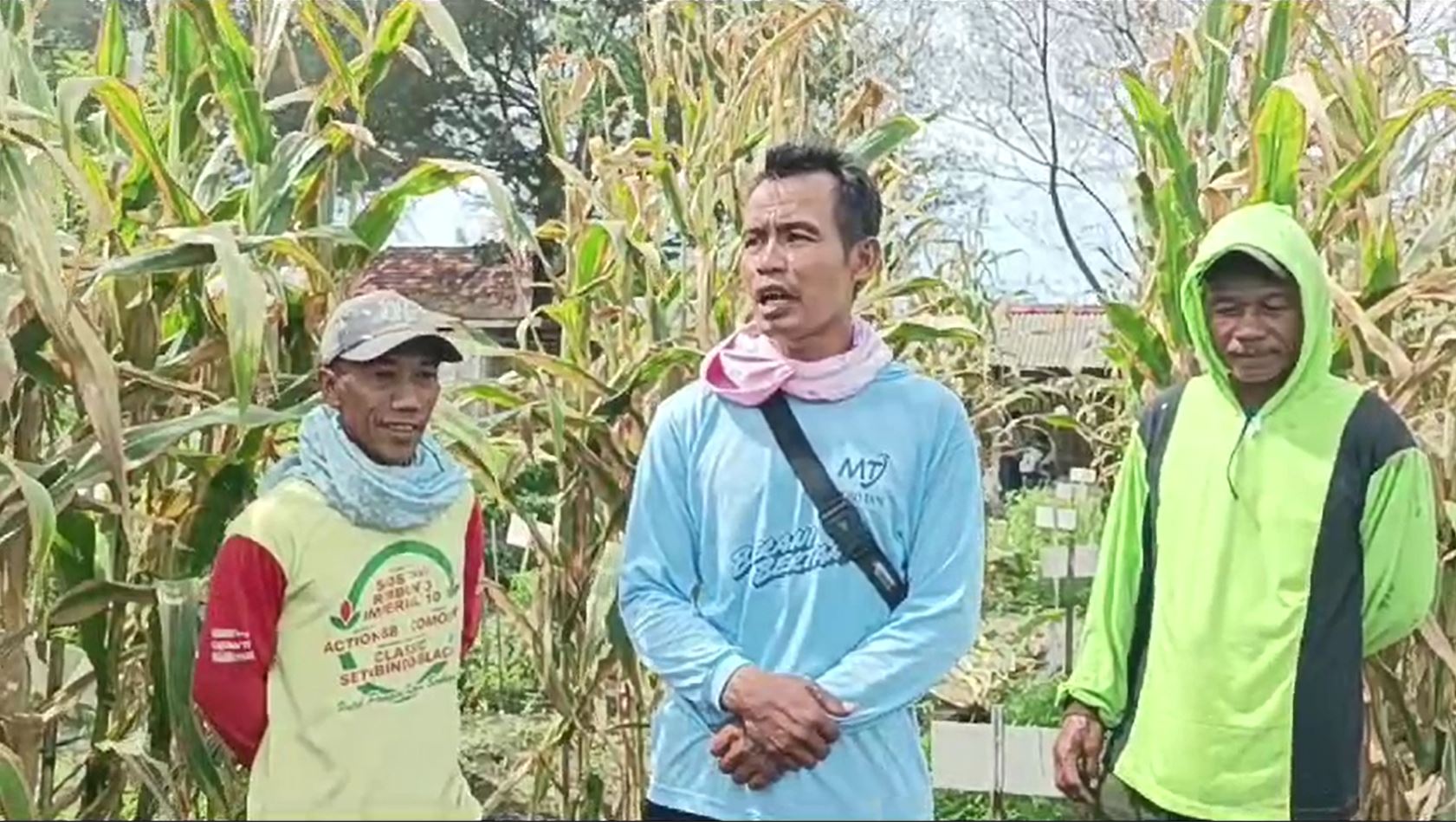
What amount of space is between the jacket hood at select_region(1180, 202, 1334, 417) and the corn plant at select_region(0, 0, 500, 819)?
29.0 inches

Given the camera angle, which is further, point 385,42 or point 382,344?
point 385,42

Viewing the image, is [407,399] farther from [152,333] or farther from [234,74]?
[234,74]

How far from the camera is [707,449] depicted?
1.33 metres

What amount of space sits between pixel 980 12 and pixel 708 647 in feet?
31.5

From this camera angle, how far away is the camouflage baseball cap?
131 centimetres

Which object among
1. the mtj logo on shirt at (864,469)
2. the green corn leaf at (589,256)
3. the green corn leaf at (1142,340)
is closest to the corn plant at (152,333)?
the green corn leaf at (589,256)

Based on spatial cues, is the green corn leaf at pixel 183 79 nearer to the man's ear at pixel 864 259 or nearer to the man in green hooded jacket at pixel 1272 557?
the man's ear at pixel 864 259

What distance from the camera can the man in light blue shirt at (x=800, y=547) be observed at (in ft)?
4.11

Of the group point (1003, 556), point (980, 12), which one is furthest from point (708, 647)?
point (980, 12)

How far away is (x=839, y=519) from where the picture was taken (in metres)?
1.27

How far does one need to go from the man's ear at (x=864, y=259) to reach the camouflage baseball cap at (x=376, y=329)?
1.16ft

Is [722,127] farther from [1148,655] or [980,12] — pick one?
[980,12]

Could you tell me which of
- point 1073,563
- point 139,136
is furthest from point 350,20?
point 1073,563

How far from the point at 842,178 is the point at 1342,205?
81 centimetres
